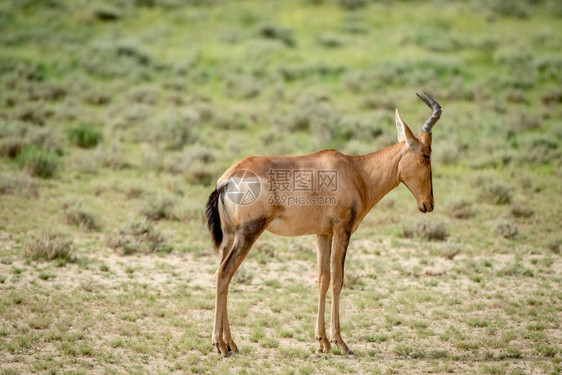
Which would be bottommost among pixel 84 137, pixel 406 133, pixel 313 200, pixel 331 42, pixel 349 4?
pixel 84 137

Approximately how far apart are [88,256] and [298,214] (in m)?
5.19

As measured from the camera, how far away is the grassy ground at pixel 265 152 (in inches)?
364

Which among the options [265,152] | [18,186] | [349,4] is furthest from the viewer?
[349,4]

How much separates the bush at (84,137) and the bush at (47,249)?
8.56 m

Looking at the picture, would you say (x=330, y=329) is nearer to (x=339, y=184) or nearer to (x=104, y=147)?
(x=339, y=184)

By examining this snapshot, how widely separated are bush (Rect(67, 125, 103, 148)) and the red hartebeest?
1239cm

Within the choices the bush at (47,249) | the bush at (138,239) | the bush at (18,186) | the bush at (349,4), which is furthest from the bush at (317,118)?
the bush at (349,4)

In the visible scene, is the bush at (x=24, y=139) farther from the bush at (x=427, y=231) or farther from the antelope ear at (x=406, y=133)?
the antelope ear at (x=406, y=133)

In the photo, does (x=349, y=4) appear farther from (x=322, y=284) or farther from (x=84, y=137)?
(x=322, y=284)

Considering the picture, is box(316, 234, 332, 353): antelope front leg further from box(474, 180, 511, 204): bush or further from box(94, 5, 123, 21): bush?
box(94, 5, 123, 21): bush

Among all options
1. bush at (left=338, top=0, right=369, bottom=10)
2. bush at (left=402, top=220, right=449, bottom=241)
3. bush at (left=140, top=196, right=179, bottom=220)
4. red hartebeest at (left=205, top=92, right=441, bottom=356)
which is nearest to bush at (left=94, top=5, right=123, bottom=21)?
bush at (left=338, top=0, right=369, bottom=10)

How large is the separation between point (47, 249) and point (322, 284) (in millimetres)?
5399

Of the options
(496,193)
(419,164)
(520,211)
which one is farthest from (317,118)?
(419,164)

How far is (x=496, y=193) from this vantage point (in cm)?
1648
